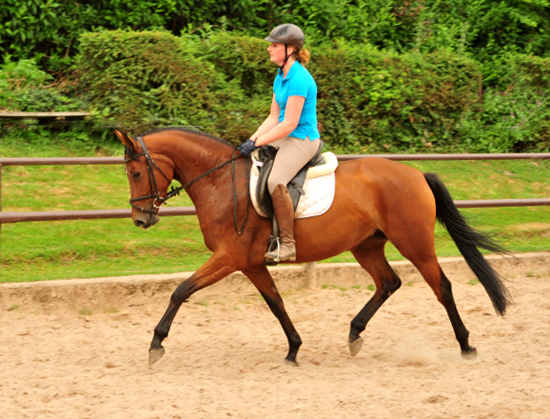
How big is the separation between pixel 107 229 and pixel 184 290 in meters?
3.22

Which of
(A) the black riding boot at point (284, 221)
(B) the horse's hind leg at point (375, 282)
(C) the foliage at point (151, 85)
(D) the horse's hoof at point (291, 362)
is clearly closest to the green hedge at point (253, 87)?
(C) the foliage at point (151, 85)

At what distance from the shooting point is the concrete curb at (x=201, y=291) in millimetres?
5770

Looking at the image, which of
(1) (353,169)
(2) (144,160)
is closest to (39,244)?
(2) (144,160)

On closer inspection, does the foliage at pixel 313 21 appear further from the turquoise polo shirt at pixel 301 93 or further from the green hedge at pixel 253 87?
the turquoise polo shirt at pixel 301 93

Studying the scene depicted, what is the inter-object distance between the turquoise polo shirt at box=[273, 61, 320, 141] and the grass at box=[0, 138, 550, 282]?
219cm

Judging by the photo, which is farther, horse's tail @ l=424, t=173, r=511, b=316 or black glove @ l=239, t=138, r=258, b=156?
horse's tail @ l=424, t=173, r=511, b=316

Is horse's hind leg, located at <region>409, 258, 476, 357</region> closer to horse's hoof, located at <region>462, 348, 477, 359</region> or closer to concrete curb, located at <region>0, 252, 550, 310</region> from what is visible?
horse's hoof, located at <region>462, 348, 477, 359</region>

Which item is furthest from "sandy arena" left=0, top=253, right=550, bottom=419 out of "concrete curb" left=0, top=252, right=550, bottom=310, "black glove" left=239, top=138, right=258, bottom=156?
"black glove" left=239, top=138, right=258, bottom=156

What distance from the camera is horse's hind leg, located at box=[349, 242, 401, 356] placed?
16.6 ft

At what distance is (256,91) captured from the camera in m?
10.5

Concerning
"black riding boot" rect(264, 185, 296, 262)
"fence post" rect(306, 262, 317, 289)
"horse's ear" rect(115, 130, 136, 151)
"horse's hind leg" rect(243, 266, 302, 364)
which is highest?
"horse's ear" rect(115, 130, 136, 151)

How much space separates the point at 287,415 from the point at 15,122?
24.0 feet

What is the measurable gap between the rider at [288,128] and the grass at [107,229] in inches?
84.1

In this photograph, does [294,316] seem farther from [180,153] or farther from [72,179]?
[72,179]
